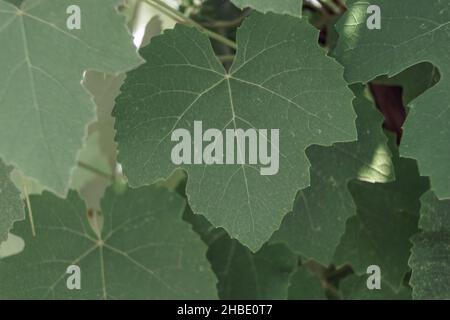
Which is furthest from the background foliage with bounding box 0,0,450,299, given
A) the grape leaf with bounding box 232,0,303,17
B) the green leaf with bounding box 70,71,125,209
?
the green leaf with bounding box 70,71,125,209

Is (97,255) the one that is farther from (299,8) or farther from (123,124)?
(299,8)

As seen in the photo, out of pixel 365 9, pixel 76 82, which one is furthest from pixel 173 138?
pixel 365 9

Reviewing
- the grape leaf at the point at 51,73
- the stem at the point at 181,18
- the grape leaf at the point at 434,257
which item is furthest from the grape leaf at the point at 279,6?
the grape leaf at the point at 434,257

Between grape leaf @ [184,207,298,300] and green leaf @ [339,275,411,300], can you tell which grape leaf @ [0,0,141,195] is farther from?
green leaf @ [339,275,411,300]

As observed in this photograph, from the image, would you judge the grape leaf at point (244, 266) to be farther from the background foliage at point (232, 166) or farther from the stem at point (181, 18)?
the stem at point (181, 18)

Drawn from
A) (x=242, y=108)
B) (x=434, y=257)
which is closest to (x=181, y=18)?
(x=242, y=108)

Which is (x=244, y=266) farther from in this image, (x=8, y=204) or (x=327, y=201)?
(x=8, y=204)

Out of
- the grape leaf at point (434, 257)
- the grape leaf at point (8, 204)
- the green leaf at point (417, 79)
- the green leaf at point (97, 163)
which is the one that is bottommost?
the grape leaf at point (434, 257)
